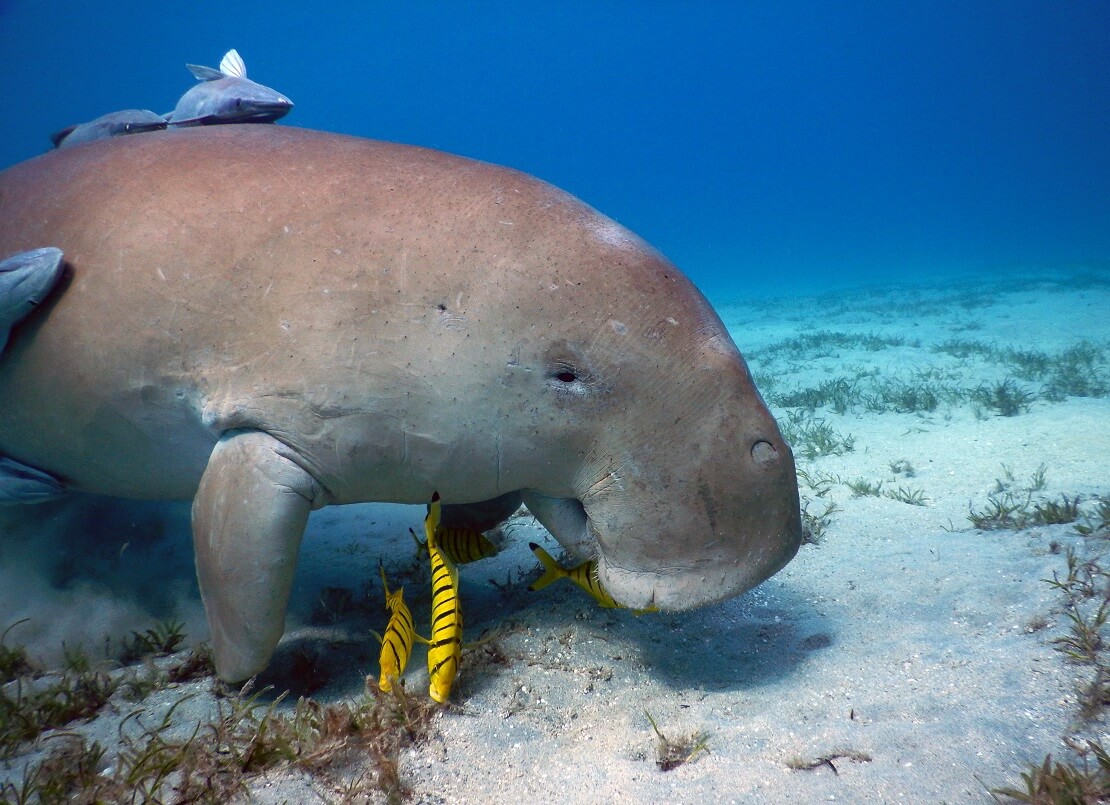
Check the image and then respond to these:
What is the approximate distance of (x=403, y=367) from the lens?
7.61 ft

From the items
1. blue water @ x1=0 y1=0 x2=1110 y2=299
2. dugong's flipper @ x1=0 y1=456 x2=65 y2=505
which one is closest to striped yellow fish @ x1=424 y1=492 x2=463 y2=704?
dugong's flipper @ x1=0 y1=456 x2=65 y2=505

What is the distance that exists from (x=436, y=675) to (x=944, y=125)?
162562 mm

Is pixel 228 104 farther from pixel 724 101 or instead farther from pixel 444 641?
pixel 724 101

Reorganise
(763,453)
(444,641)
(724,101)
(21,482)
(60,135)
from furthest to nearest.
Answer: (724,101) < (60,135) < (21,482) < (444,641) < (763,453)

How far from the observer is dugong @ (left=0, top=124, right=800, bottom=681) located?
2.19 metres

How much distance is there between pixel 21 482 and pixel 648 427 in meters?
3.37

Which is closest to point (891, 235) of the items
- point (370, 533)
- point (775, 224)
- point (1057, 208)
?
point (1057, 208)

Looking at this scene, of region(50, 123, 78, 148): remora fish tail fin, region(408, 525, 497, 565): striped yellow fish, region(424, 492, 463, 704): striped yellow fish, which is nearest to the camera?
region(424, 492, 463, 704): striped yellow fish

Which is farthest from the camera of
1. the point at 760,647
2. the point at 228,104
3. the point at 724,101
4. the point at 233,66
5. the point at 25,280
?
the point at 724,101

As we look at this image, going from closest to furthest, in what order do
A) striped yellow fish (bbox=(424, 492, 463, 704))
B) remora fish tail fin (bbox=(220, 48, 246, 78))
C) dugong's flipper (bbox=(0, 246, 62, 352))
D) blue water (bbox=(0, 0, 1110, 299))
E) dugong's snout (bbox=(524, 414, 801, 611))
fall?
dugong's snout (bbox=(524, 414, 801, 611)) < striped yellow fish (bbox=(424, 492, 463, 704)) < dugong's flipper (bbox=(0, 246, 62, 352)) < remora fish tail fin (bbox=(220, 48, 246, 78)) < blue water (bbox=(0, 0, 1110, 299))

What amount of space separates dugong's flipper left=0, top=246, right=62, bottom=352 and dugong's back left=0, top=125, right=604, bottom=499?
0.19 ft

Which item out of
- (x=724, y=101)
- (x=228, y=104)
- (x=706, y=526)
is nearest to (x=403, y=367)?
(x=706, y=526)

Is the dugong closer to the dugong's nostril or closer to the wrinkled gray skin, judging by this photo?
the dugong's nostril

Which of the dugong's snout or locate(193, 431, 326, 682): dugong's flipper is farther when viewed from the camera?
locate(193, 431, 326, 682): dugong's flipper
